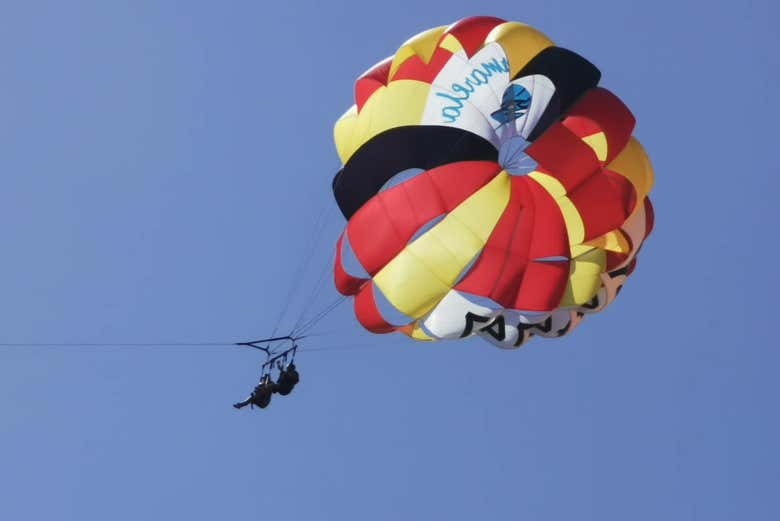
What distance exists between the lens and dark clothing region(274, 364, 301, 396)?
28.5 m

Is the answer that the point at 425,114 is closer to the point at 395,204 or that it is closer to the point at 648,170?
the point at 395,204

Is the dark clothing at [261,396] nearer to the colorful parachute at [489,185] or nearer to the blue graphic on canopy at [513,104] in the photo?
the colorful parachute at [489,185]

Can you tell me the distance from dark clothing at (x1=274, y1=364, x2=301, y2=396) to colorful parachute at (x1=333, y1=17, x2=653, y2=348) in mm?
1544

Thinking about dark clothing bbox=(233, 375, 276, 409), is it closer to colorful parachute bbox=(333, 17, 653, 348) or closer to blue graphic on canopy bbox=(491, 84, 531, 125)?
colorful parachute bbox=(333, 17, 653, 348)

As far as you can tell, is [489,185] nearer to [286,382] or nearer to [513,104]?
[513,104]

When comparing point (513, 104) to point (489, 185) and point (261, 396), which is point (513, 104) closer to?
point (489, 185)

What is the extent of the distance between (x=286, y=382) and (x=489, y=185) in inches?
193

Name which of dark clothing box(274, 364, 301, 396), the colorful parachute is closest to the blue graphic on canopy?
the colorful parachute

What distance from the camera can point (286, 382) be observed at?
28516 millimetres

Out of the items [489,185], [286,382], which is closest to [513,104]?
[489,185]

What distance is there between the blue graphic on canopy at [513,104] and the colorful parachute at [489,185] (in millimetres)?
22

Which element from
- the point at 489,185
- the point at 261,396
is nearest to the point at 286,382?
the point at 261,396

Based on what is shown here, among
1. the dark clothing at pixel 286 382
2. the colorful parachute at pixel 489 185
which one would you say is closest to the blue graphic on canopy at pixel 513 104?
the colorful parachute at pixel 489 185

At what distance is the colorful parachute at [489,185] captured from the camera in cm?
2775
